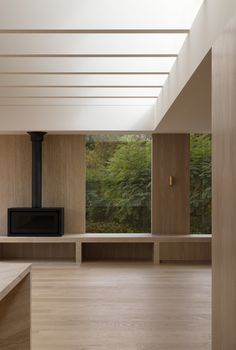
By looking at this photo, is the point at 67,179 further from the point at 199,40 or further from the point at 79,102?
the point at 199,40

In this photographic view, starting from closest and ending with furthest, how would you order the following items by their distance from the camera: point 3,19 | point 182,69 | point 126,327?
point 3,19 < point 182,69 < point 126,327

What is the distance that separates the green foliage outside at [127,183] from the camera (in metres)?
8.35

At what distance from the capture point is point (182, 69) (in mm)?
3982

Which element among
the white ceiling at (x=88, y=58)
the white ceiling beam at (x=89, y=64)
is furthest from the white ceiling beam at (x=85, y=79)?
the white ceiling beam at (x=89, y=64)

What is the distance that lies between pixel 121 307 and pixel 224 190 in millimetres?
3139

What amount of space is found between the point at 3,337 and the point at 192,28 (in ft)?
8.31

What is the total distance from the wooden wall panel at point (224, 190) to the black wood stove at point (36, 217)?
549cm

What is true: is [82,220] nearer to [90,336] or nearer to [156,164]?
[156,164]

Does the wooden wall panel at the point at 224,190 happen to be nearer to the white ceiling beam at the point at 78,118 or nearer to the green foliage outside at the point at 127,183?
the white ceiling beam at the point at 78,118

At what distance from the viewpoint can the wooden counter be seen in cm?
273

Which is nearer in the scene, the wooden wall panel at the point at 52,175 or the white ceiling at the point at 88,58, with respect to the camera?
the white ceiling at the point at 88,58

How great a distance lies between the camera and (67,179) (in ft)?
27.0

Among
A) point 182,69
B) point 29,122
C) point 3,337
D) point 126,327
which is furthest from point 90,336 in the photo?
point 29,122

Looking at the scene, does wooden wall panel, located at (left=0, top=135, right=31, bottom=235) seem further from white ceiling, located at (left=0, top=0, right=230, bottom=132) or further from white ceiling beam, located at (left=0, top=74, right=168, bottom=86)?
white ceiling beam, located at (left=0, top=74, right=168, bottom=86)
